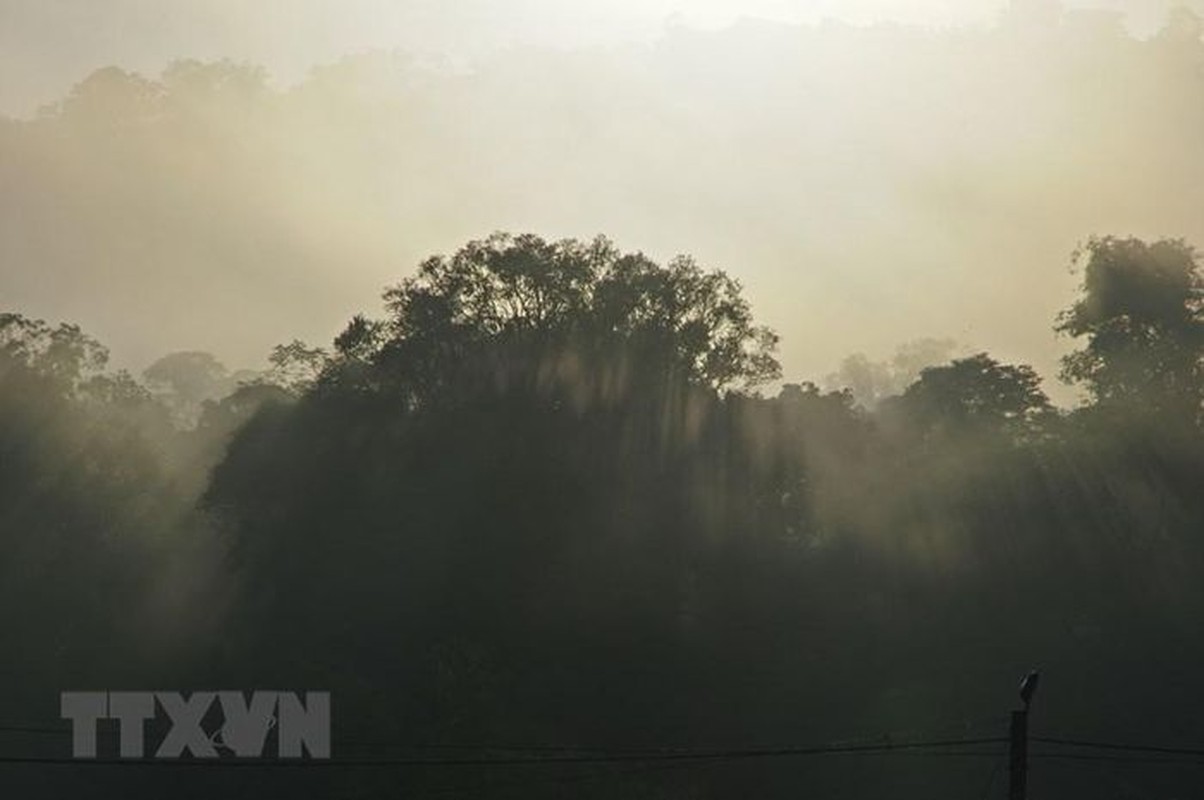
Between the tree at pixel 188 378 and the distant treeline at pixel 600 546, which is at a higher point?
the tree at pixel 188 378

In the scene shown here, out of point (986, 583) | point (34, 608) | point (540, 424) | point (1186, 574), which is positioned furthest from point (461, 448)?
point (1186, 574)

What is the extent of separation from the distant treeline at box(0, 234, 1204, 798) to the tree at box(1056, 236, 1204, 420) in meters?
1.03

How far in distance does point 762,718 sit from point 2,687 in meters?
40.1

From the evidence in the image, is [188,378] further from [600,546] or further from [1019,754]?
[1019,754]

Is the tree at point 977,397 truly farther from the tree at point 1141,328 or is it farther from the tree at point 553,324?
the tree at point 553,324

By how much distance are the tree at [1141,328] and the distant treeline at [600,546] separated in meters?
1.03

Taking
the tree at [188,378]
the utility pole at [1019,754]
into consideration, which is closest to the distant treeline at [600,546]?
the utility pole at [1019,754]

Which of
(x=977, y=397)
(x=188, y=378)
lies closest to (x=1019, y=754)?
(x=977, y=397)

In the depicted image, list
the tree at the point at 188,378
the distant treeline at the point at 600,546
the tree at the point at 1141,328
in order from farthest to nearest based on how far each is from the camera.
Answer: the tree at the point at 188,378, the tree at the point at 1141,328, the distant treeline at the point at 600,546

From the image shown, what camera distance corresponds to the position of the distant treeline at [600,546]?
67000mm

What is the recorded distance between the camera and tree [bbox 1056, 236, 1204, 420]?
92500mm

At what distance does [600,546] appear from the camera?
71.9 metres

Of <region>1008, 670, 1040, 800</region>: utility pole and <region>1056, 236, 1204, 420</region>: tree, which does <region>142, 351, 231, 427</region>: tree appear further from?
<region>1008, 670, 1040, 800</region>: utility pole

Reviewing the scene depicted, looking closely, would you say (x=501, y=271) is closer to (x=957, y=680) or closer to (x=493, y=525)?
(x=493, y=525)
